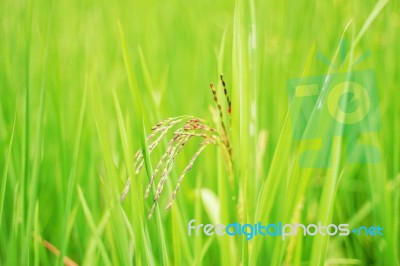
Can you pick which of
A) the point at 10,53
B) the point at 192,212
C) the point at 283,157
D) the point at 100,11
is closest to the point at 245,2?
the point at 283,157

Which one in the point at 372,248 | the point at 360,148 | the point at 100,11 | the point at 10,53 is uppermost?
the point at 100,11

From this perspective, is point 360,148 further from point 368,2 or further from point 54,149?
point 54,149

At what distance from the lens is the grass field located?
459mm

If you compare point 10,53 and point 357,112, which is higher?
point 10,53

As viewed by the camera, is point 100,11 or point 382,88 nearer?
point 382,88

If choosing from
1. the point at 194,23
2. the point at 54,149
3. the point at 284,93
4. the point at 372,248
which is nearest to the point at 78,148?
the point at 54,149

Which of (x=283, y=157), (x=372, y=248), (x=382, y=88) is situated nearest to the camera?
Result: (x=283, y=157)

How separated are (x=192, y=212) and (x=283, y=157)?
0.31m

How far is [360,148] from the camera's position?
0.65 metres

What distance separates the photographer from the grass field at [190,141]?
46 centimetres

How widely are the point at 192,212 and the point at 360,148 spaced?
1.00 feet

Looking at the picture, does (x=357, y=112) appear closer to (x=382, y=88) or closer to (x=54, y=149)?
(x=382, y=88)

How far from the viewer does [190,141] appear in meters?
0.75

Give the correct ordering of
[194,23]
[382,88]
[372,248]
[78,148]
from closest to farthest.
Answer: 1. [78,148]
2. [372,248]
3. [382,88]
4. [194,23]
